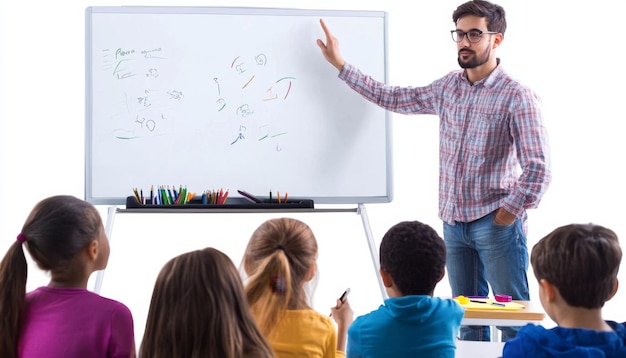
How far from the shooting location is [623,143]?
210 inches

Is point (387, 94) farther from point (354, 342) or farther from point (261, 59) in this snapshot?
point (354, 342)

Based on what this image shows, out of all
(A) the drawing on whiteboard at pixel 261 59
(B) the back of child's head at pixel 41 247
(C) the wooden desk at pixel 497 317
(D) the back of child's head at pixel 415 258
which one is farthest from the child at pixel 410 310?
(A) the drawing on whiteboard at pixel 261 59

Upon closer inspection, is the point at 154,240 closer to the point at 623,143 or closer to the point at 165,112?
the point at 165,112

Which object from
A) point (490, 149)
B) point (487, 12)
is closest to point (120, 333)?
point (490, 149)

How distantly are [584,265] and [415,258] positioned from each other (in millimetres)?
469

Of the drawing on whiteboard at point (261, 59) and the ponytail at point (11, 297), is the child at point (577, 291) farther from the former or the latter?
the drawing on whiteboard at point (261, 59)

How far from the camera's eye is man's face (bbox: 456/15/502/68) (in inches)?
149

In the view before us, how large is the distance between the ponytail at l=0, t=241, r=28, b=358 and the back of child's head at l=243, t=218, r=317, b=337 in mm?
613

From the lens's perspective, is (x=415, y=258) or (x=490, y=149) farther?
(x=490, y=149)

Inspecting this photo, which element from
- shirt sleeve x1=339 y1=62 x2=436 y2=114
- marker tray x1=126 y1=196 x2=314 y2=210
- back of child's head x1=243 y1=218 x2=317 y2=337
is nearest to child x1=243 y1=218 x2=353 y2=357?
back of child's head x1=243 y1=218 x2=317 y2=337

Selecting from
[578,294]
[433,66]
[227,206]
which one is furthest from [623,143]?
[578,294]

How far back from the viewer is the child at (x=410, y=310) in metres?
2.22

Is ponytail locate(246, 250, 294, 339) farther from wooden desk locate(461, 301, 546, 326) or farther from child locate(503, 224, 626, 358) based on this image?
wooden desk locate(461, 301, 546, 326)

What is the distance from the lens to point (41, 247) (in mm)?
2217
